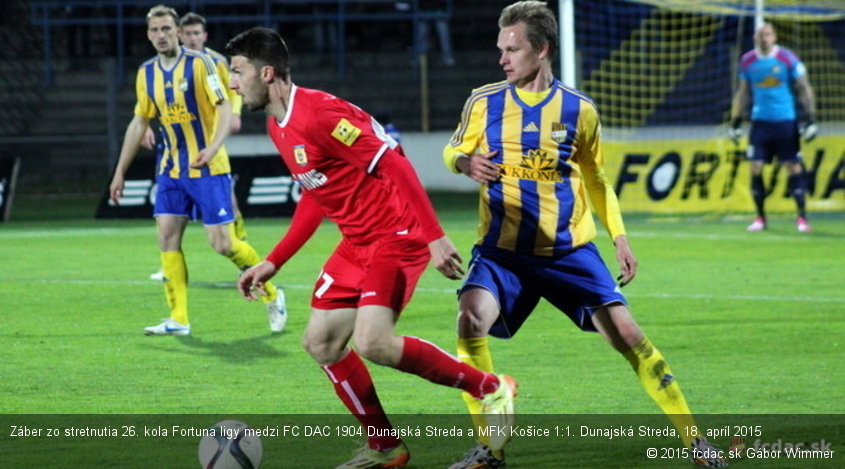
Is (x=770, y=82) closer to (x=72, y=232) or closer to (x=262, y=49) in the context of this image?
(x=72, y=232)

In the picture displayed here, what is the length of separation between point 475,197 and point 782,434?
1492 cm

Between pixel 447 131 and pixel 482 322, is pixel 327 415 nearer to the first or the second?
pixel 482 322

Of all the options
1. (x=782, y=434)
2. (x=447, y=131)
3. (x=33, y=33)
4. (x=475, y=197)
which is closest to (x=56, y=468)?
(x=782, y=434)

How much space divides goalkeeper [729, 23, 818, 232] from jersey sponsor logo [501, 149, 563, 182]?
10.3 m

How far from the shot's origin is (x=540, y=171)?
18.5 ft

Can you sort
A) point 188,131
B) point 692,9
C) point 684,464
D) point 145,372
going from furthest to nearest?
point 692,9, point 188,131, point 145,372, point 684,464

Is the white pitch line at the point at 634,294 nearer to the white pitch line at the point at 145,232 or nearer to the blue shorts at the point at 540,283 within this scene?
the white pitch line at the point at 145,232

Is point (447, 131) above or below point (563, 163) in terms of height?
below

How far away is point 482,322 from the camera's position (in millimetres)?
5406

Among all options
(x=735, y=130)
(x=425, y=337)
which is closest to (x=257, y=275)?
(x=425, y=337)

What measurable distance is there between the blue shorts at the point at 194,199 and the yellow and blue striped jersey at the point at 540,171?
3.81 metres

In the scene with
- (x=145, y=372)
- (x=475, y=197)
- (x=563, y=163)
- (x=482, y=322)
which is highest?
(x=563, y=163)
